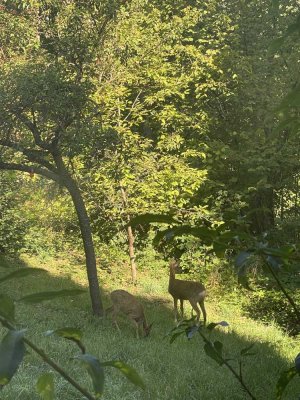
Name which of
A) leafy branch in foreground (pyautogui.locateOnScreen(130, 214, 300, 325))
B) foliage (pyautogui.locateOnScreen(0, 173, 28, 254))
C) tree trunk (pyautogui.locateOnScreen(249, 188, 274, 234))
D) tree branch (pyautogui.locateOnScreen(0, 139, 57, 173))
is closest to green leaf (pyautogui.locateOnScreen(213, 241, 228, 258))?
leafy branch in foreground (pyautogui.locateOnScreen(130, 214, 300, 325))

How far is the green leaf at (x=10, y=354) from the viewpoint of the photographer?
17.7 inches

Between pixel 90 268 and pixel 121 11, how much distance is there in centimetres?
453

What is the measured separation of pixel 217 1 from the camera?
50.9 ft

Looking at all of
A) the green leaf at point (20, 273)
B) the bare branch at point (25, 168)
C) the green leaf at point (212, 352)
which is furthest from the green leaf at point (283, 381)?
the bare branch at point (25, 168)

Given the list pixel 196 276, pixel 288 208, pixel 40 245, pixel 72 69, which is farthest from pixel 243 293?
pixel 72 69

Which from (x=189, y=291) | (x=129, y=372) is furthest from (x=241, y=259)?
(x=189, y=291)

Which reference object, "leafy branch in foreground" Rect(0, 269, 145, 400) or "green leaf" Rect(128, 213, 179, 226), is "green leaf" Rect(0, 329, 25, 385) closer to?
"leafy branch in foreground" Rect(0, 269, 145, 400)

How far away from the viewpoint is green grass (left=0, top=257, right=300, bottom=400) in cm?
508

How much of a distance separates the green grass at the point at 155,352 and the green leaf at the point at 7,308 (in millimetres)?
2081

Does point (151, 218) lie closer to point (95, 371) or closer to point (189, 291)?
point (95, 371)

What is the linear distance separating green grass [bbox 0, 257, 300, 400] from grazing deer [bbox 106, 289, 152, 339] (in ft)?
0.62

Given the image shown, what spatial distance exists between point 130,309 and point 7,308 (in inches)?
316

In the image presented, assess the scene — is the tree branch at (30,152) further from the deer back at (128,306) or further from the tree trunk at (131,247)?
the tree trunk at (131,247)

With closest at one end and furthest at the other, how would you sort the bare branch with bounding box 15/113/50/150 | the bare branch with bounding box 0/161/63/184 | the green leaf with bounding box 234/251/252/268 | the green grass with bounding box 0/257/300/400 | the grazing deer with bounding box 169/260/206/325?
the green leaf with bounding box 234/251/252/268, the green grass with bounding box 0/257/300/400, the bare branch with bounding box 15/113/50/150, the bare branch with bounding box 0/161/63/184, the grazing deer with bounding box 169/260/206/325
